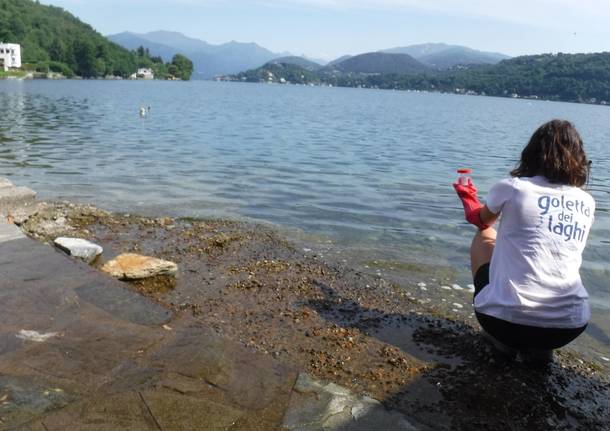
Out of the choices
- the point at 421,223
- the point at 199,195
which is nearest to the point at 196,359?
the point at 421,223

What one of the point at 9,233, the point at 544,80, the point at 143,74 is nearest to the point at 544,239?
the point at 9,233

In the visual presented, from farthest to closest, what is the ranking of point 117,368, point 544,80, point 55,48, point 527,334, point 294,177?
point 55,48, point 544,80, point 294,177, point 527,334, point 117,368

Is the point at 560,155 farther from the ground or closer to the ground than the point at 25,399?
→ farther from the ground

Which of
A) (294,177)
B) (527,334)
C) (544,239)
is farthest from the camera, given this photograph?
(294,177)

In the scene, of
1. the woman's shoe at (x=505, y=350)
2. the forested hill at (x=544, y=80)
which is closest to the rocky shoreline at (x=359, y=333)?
the woman's shoe at (x=505, y=350)

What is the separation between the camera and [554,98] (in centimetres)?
13962

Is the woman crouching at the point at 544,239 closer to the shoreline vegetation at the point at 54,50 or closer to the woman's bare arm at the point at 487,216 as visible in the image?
the woman's bare arm at the point at 487,216

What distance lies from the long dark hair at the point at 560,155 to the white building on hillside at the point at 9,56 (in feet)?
509

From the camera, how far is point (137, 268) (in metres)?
5.93

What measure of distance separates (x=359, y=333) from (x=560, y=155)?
2401 millimetres

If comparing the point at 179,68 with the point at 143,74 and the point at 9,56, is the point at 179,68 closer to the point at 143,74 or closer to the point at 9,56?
the point at 143,74

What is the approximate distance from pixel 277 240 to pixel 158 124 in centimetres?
2399

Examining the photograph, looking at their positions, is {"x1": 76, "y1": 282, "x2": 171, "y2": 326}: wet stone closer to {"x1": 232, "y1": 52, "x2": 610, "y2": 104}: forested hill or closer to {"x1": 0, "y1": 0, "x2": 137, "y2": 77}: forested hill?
{"x1": 232, "y1": 52, "x2": 610, "y2": 104}: forested hill

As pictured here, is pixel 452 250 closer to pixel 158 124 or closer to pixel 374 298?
pixel 374 298
